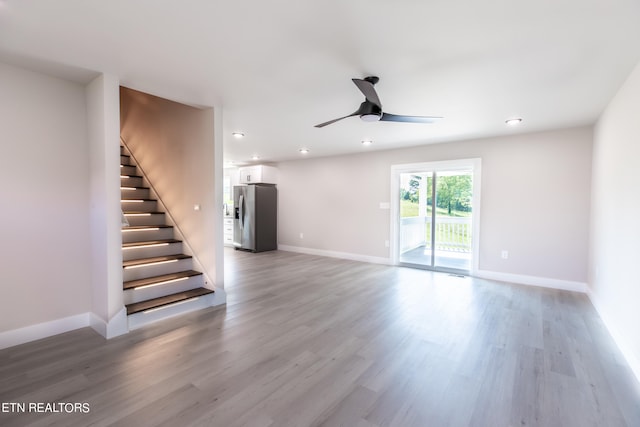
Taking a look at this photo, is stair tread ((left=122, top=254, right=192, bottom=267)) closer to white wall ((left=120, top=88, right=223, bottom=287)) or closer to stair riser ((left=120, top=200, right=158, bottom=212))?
white wall ((left=120, top=88, right=223, bottom=287))

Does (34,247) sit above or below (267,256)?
above

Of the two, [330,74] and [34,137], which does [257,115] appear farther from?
[34,137]

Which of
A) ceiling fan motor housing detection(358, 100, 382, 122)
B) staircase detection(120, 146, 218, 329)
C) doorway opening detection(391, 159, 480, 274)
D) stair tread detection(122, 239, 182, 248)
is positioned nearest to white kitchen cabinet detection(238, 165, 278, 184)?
staircase detection(120, 146, 218, 329)

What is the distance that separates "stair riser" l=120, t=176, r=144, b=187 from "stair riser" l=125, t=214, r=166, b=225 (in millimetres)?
789

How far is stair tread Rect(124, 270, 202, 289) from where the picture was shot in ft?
10.5

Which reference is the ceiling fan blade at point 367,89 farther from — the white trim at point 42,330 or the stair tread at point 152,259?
the white trim at point 42,330

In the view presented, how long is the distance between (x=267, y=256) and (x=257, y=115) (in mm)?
3844

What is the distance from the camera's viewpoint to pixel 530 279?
4.60 m

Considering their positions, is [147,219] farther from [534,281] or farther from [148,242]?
[534,281]

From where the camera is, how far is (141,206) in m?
4.38

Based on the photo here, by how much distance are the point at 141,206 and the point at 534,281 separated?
20.2 ft

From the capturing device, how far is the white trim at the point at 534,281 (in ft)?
14.0

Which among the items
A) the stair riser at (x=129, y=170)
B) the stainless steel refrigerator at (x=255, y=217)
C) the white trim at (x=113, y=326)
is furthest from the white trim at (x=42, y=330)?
the stainless steel refrigerator at (x=255, y=217)

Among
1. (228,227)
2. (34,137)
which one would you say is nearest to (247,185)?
(228,227)
